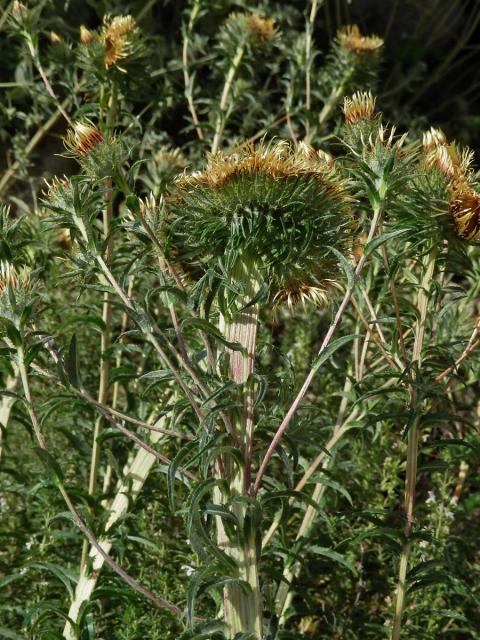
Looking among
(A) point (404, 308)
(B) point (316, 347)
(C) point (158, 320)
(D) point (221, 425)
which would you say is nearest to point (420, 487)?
(B) point (316, 347)

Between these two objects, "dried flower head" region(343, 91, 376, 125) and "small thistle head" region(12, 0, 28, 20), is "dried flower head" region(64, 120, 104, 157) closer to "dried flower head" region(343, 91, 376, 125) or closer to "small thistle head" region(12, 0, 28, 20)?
"dried flower head" region(343, 91, 376, 125)

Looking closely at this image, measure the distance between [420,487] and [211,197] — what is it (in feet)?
6.20

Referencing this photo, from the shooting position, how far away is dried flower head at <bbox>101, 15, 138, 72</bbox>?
7.70 feet

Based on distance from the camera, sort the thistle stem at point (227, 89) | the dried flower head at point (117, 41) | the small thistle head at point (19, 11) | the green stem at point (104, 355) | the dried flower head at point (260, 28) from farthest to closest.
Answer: the dried flower head at point (260, 28) → the thistle stem at point (227, 89) → the small thistle head at point (19, 11) → the dried flower head at point (117, 41) → the green stem at point (104, 355)

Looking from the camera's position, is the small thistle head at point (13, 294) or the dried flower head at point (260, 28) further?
the dried flower head at point (260, 28)

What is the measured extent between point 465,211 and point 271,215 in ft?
1.14

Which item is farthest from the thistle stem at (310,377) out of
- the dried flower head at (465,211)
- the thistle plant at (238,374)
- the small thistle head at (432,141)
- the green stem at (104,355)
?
the green stem at (104,355)

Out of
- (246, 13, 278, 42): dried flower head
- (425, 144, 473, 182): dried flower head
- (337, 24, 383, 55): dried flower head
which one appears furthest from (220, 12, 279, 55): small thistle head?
(425, 144, 473, 182): dried flower head

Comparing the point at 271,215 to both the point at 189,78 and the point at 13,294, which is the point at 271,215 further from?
the point at 189,78

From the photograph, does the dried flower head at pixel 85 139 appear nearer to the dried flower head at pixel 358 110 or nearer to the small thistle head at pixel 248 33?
the dried flower head at pixel 358 110

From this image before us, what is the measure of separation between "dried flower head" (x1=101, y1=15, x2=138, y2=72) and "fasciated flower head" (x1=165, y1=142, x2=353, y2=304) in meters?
0.90

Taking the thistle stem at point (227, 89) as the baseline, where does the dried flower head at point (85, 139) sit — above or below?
below

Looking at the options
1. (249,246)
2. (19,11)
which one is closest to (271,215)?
(249,246)

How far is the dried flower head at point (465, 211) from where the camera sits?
158 centimetres
